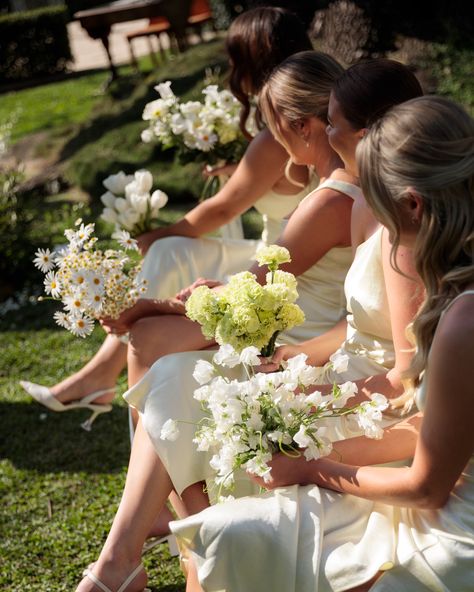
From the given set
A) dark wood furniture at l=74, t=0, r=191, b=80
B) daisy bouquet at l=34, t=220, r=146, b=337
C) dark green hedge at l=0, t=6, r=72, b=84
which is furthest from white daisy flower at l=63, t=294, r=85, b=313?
dark green hedge at l=0, t=6, r=72, b=84

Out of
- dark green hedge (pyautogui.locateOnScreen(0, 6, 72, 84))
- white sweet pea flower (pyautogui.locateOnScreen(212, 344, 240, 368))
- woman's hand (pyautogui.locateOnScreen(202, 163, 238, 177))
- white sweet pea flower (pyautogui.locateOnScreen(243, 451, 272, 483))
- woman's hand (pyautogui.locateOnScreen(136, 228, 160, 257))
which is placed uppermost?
white sweet pea flower (pyautogui.locateOnScreen(212, 344, 240, 368))

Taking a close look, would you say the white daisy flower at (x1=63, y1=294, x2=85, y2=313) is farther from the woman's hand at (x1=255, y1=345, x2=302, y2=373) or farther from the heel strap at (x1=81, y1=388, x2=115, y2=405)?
the heel strap at (x1=81, y1=388, x2=115, y2=405)

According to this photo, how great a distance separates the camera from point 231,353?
2.26 metres

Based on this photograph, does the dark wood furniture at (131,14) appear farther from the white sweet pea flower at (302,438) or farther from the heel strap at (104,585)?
the white sweet pea flower at (302,438)

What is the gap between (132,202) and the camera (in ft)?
12.7

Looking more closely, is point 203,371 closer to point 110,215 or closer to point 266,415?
point 266,415

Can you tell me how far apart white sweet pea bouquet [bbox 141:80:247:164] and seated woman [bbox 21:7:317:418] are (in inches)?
12.8

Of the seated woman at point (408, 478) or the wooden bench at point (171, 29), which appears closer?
the seated woman at point (408, 478)

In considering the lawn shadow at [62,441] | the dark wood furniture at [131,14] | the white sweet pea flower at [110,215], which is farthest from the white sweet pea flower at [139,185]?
the dark wood furniture at [131,14]

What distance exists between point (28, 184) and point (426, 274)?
25.7 ft

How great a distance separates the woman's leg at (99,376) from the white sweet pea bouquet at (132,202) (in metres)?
0.56

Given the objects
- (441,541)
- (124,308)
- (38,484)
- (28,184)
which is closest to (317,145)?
(124,308)

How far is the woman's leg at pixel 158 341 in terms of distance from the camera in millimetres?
3078

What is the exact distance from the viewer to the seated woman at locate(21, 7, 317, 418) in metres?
3.75
